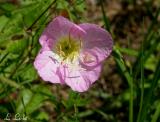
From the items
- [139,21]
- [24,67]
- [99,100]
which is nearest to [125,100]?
[99,100]

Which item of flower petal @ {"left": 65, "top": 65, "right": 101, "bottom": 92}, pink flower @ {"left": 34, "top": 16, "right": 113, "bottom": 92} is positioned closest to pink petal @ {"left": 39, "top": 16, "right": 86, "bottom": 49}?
pink flower @ {"left": 34, "top": 16, "right": 113, "bottom": 92}

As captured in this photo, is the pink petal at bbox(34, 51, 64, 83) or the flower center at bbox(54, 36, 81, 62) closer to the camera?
the pink petal at bbox(34, 51, 64, 83)

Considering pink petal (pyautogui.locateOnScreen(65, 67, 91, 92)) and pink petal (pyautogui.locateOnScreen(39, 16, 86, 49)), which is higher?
pink petal (pyautogui.locateOnScreen(39, 16, 86, 49))

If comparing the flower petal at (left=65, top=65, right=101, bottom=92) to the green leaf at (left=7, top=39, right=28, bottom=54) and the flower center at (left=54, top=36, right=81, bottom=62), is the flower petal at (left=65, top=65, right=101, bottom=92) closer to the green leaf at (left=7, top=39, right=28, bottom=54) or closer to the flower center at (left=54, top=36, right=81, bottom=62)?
the flower center at (left=54, top=36, right=81, bottom=62)

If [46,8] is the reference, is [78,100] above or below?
below

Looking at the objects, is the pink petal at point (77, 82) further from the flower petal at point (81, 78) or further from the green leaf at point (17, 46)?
the green leaf at point (17, 46)

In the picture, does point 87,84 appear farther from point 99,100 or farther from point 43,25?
point 99,100

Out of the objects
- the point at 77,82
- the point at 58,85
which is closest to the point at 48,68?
the point at 77,82
